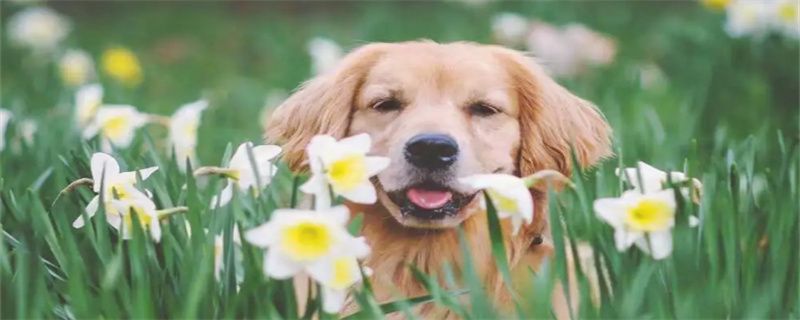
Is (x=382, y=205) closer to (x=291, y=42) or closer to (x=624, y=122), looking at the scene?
(x=624, y=122)

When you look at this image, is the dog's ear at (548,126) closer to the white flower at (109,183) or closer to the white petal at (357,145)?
the white petal at (357,145)

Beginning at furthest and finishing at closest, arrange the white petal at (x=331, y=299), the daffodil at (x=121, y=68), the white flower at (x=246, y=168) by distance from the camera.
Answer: the daffodil at (x=121, y=68) → the white flower at (x=246, y=168) → the white petal at (x=331, y=299)

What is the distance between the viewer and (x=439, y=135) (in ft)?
8.69

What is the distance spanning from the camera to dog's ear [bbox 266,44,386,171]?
302 cm

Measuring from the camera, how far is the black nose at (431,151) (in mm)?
2641

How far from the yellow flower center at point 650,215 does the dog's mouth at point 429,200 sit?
577 mm

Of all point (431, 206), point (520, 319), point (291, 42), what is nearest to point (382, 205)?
point (431, 206)

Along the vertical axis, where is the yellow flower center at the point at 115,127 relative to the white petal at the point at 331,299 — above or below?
above

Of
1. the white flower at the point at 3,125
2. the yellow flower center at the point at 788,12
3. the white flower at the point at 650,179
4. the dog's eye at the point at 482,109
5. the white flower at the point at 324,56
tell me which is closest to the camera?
the white flower at the point at 650,179

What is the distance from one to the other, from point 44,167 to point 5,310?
1.26 metres

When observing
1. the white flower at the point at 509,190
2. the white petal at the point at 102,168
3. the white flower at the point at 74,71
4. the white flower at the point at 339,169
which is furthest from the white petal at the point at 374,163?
the white flower at the point at 74,71

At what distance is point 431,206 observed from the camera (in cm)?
269

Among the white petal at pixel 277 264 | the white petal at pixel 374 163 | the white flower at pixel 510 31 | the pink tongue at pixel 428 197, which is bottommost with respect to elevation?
the white flower at pixel 510 31

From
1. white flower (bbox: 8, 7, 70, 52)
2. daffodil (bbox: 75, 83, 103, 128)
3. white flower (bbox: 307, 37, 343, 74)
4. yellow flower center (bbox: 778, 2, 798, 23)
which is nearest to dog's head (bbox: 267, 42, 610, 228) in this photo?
daffodil (bbox: 75, 83, 103, 128)
